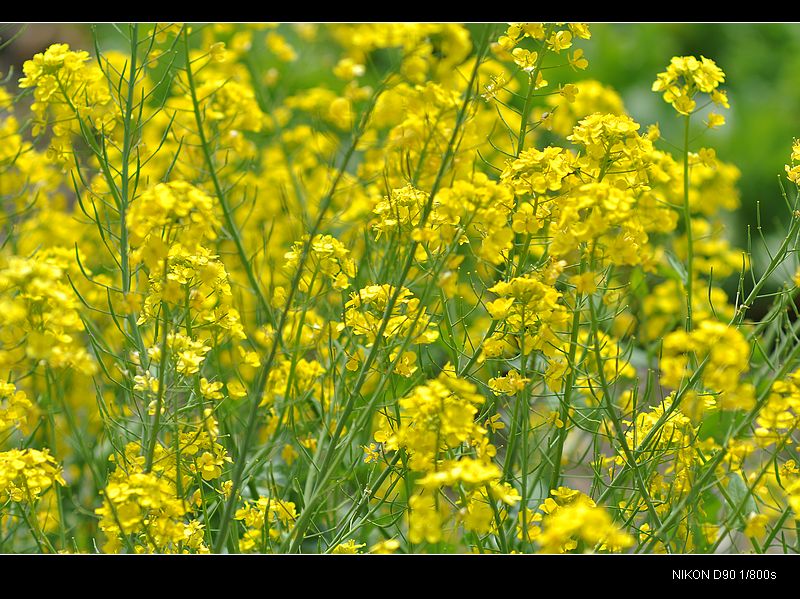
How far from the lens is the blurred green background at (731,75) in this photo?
194 inches

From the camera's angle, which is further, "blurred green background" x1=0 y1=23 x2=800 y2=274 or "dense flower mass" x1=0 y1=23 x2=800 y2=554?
"blurred green background" x1=0 y1=23 x2=800 y2=274

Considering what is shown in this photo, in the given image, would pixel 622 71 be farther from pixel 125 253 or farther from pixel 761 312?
pixel 125 253

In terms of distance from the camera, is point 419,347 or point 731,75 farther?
point 731,75

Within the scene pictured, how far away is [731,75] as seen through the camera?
593 centimetres

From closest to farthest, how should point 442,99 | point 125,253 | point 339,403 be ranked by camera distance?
point 442,99
point 125,253
point 339,403

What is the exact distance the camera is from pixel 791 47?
6105 mm

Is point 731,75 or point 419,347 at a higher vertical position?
point 731,75

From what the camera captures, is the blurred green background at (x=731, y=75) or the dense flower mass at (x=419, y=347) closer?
the dense flower mass at (x=419, y=347)

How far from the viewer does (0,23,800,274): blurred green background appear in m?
4.92

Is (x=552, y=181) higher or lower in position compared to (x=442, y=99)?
lower

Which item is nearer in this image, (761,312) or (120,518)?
(120,518)
